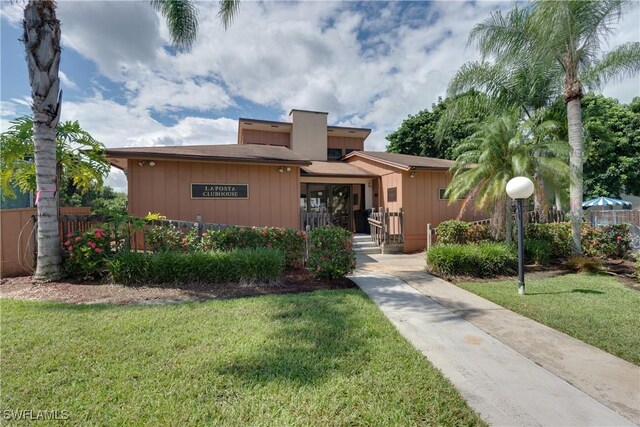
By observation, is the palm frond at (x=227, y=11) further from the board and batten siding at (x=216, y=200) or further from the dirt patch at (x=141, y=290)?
the dirt patch at (x=141, y=290)

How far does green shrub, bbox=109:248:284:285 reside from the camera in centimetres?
598

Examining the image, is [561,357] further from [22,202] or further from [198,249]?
[22,202]

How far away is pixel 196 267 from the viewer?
6.12 m

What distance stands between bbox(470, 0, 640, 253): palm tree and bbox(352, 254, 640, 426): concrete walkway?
6.45 m

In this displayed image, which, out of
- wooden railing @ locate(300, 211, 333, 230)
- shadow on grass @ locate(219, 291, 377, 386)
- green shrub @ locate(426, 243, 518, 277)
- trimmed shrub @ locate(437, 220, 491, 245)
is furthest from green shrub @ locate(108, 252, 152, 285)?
trimmed shrub @ locate(437, 220, 491, 245)

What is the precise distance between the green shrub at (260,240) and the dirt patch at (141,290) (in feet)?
3.30

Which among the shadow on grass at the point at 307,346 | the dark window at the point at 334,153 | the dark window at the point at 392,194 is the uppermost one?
the dark window at the point at 334,153

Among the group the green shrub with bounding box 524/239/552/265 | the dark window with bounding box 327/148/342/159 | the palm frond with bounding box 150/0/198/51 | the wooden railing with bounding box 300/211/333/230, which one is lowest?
the green shrub with bounding box 524/239/552/265

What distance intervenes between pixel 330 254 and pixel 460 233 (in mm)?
5320

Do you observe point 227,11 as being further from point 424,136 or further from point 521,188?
point 424,136

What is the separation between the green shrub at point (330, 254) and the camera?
6438 mm

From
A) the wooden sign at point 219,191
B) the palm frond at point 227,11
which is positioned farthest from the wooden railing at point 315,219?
the palm frond at point 227,11

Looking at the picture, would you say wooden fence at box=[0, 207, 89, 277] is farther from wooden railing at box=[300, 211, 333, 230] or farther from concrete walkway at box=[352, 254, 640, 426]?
concrete walkway at box=[352, 254, 640, 426]

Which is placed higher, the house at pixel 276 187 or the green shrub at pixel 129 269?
the house at pixel 276 187
